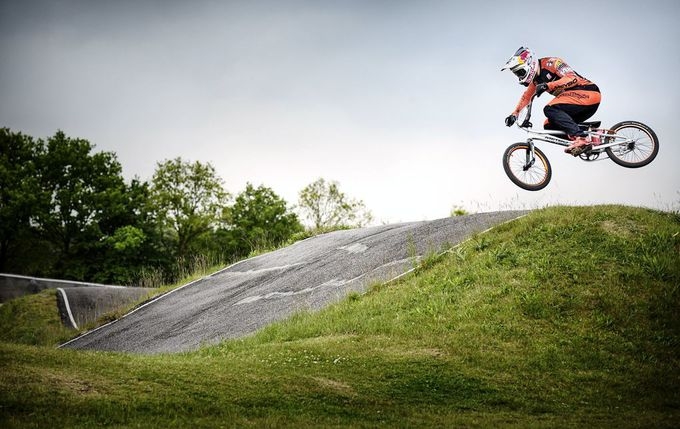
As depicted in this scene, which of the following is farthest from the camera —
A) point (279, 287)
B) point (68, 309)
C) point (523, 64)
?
point (68, 309)

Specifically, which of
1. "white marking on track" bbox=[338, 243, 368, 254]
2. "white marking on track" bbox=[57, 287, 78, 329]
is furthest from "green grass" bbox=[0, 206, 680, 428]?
"white marking on track" bbox=[57, 287, 78, 329]

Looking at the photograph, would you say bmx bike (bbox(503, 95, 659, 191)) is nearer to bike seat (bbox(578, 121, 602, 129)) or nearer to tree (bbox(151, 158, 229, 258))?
bike seat (bbox(578, 121, 602, 129))

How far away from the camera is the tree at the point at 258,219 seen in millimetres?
53906

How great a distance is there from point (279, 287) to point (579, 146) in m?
9.02

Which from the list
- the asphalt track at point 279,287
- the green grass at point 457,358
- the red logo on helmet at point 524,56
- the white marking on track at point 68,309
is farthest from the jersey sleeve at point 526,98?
the white marking on track at point 68,309

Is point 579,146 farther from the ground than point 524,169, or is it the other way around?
point 579,146

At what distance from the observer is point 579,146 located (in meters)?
12.8

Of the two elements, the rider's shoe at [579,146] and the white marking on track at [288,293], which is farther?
the white marking on track at [288,293]

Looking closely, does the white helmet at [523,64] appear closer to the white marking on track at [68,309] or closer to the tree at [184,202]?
the white marking on track at [68,309]

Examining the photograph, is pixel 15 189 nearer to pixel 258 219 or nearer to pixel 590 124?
pixel 258 219

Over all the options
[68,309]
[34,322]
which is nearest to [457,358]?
[34,322]

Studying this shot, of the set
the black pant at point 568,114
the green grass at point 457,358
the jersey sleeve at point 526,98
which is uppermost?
the jersey sleeve at point 526,98

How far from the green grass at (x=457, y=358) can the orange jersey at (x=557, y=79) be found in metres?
3.16

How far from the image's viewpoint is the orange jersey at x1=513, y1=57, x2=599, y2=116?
1296cm
